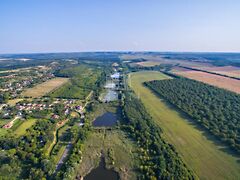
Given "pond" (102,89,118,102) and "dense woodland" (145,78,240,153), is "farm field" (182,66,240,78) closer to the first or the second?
"dense woodland" (145,78,240,153)

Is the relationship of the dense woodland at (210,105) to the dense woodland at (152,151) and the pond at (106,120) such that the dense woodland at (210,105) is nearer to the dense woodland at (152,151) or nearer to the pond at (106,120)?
the dense woodland at (152,151)

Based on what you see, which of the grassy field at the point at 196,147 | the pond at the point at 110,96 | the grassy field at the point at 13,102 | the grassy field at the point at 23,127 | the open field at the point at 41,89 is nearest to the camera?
the grassy field at the point at 196,147

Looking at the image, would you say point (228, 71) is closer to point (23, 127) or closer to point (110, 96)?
point (110, 96)

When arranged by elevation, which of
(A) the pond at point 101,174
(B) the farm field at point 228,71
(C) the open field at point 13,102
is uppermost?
(B) the farm field at point 228,71

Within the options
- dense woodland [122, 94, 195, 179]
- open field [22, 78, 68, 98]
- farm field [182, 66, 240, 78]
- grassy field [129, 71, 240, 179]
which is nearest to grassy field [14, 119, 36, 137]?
dense woodland [122, 94, 195, 179]

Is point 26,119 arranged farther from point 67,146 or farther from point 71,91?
point 71,91

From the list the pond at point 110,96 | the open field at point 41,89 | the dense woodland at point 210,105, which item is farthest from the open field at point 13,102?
the dense woodland at point 210,105

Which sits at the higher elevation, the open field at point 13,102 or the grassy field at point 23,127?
the open field at point 13,102
